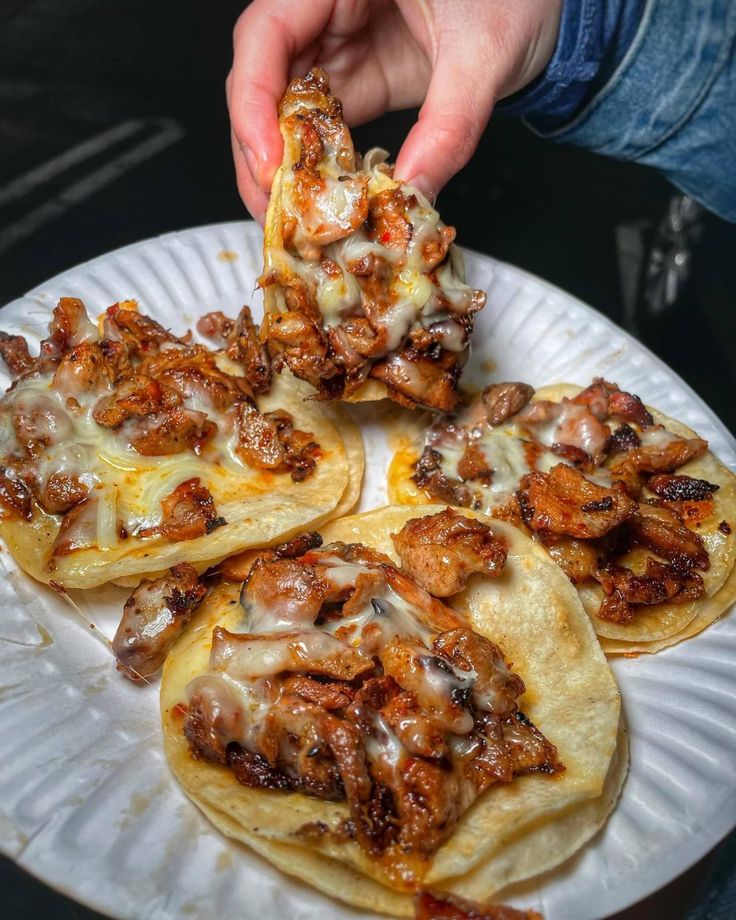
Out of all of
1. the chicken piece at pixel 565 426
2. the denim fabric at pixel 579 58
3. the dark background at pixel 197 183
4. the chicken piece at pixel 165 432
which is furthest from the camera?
the dark background at pixel 197 183

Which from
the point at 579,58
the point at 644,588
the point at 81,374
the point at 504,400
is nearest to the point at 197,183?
the point at 579,58

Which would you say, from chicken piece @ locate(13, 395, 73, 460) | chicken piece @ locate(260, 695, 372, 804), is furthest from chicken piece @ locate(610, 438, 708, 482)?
chicken piece @ locate(13, 395, 73, 460)

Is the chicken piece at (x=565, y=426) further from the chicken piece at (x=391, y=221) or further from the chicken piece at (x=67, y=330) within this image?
the chicken piece at (x=67, y=330)

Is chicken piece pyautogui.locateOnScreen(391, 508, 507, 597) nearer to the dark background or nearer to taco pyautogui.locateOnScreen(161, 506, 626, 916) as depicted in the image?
taco pyautogui.locateOnScreen(161, 506, 626, 916)

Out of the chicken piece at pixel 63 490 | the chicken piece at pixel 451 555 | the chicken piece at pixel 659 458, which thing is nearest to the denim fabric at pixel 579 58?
the chicken piece at pixel 659 458

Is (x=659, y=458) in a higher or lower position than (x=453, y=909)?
higher

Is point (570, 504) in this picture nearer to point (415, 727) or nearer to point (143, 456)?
point (415, 727)
